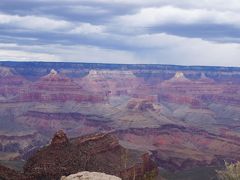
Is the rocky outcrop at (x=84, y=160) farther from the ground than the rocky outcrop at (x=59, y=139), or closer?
closer

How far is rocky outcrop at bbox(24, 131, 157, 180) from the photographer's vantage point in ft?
279

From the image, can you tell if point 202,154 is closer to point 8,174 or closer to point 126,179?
point 126,179

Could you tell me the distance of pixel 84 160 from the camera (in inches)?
3684

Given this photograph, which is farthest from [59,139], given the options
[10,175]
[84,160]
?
[10,175]

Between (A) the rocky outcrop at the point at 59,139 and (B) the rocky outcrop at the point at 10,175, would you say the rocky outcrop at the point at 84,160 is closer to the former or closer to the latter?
(A) the rocky outcrop at the point at 59,139

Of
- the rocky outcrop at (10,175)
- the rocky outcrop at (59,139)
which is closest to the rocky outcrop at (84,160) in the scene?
the rocky outcrop at (59,139)

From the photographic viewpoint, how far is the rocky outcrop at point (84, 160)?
3349 inches

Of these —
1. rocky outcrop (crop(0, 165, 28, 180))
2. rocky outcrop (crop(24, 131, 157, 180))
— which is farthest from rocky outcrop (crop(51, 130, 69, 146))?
rocky outcrop (crop(0, 165, 28, 180))

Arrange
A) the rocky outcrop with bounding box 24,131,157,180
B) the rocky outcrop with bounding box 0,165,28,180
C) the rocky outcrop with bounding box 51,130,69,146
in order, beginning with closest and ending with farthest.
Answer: the rocky outcrop with bounding box 0,165,28,180, the rocky outcrop with bounding box 24,131,157,180, the rocky outcrop with bounding box 51,130,69,146

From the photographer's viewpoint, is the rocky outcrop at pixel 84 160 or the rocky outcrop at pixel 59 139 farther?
the rocky outcrop at pixel 59 139

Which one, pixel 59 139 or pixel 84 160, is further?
pixel 59 139

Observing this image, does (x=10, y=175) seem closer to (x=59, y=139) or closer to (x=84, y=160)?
(x=84, y=160)

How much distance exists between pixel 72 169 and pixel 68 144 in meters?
12.0

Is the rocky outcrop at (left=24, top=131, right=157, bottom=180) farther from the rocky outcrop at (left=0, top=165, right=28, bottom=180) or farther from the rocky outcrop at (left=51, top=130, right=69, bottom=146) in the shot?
the rocky outcrop at (left=0, top=165, right=28, bottom=180)
